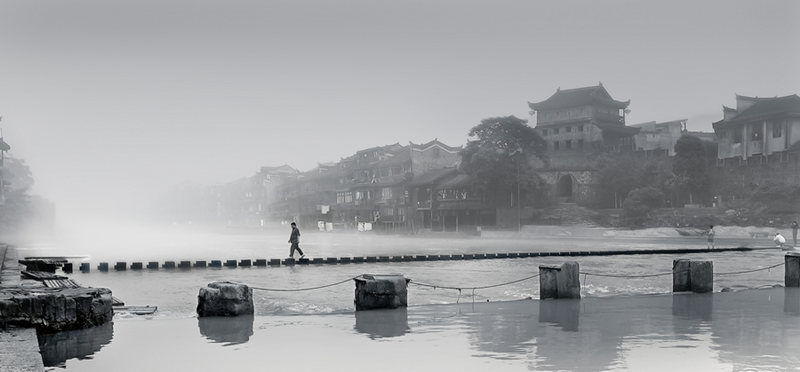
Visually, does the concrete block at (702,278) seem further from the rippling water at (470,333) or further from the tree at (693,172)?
the tree at (693,172)

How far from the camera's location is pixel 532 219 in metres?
57.2

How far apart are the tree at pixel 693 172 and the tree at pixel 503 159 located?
37.2 ft

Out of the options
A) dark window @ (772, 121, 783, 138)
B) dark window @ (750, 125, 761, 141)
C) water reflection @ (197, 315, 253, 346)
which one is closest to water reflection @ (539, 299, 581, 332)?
water reflection @ (197, 315, 253, 346)

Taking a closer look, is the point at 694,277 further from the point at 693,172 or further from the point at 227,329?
the point at 693,172

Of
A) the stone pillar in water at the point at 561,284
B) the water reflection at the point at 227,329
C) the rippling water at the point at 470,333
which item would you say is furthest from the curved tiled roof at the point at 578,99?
the water reflection at the point at 227,329

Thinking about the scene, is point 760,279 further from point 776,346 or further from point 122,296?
point 122,296

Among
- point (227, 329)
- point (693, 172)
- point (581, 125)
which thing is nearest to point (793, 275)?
point (227, 329)

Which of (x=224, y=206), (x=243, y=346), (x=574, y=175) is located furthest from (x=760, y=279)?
(x=224, y=206)

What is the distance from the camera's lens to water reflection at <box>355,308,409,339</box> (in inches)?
381

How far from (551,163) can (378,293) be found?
189 ft

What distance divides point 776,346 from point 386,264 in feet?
57.3

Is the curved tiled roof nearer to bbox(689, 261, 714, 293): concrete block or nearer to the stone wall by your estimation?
bbox(689, 261, 714, 293): concrete block

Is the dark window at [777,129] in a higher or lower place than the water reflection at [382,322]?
higher

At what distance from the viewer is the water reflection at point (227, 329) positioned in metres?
9.14
